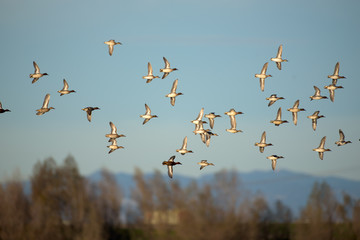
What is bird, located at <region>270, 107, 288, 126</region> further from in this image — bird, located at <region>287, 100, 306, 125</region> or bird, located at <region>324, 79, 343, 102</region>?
bird, located at <region>324, 79, 343, 102</region>

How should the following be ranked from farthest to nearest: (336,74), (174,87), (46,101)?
1. (336,74)
2. (174,87)
3. (46,101)

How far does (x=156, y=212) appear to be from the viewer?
451 ft

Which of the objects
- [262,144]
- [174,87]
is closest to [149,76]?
[174,87]

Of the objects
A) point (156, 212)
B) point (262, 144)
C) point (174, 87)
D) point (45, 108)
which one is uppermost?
point (174, 87)

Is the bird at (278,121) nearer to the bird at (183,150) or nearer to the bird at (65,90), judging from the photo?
the bird at (183,150)

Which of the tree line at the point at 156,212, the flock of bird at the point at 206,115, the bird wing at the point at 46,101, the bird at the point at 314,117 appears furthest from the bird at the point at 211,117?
the tree line at the point at 156,212

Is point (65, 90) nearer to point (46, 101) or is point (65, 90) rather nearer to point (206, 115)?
point (46, 101)

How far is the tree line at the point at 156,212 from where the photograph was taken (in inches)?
4594

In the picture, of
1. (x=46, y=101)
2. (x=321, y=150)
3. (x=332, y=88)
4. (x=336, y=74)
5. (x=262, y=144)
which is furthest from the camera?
(x=262, y=144)

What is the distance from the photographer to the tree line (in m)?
117

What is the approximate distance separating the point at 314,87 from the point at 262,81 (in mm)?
4472

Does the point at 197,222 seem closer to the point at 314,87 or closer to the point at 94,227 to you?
the point at 94,227

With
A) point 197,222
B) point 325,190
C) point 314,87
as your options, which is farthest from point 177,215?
point 314,87

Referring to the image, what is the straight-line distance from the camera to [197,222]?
120 m
